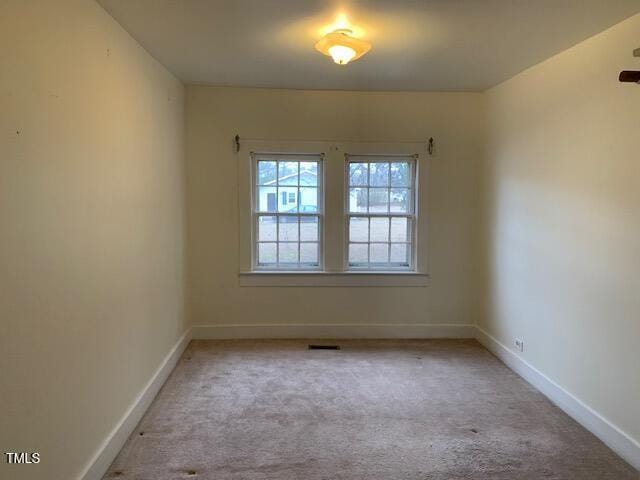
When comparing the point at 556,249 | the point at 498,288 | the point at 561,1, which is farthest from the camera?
the point at 498,288

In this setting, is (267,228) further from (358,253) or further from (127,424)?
(127,424)

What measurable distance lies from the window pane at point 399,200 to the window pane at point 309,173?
823mm

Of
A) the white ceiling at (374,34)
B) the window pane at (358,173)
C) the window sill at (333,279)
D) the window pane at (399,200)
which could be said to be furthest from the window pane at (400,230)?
the white ceiling at (374,34)

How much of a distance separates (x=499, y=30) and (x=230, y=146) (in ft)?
8.64

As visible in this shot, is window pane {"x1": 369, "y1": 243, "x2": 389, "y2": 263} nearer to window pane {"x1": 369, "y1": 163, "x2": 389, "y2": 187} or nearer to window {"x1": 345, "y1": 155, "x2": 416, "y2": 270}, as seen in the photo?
window {"x1": 345, "y1": 155, "x2": 416, "y2": 270}

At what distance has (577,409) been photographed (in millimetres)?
2895

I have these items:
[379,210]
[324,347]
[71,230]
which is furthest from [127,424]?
[379,210]

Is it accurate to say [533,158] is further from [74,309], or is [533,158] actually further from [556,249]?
[74,309]

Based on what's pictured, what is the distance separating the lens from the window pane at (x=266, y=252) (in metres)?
4.58

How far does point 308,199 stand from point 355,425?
2401 millimetres

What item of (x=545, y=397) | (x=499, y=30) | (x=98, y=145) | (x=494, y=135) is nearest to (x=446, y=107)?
(x=494, y=135)

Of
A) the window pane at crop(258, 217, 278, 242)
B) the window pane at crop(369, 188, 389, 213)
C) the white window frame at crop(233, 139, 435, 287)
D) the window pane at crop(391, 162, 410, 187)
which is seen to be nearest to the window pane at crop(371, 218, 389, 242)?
the window pane at crop(369, 188, 389, 213)

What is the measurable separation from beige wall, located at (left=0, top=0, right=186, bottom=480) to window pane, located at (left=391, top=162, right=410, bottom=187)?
7.91 ft

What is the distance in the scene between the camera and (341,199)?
450 centimetres
